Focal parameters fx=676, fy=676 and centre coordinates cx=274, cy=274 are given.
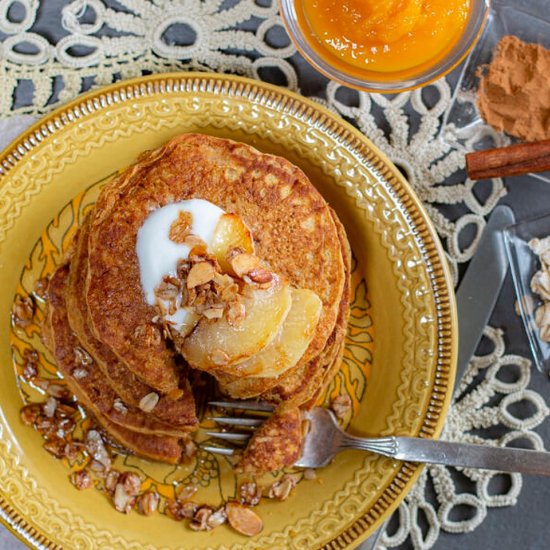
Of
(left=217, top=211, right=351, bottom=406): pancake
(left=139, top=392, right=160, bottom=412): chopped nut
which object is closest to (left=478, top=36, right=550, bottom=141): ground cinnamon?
(left=217, top=211, right=351, bottom=406): pancake

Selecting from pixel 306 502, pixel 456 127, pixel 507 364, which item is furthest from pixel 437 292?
pixel 306 502

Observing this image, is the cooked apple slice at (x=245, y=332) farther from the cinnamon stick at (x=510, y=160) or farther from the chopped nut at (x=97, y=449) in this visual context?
the cinnamon stick at (x=510, y=160)

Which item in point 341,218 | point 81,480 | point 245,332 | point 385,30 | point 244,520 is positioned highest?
point 385,30

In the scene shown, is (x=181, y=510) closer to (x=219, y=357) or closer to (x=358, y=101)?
(x=219, y=357)

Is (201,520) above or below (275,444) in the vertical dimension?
below

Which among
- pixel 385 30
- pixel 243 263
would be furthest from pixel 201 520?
pixel 385 30

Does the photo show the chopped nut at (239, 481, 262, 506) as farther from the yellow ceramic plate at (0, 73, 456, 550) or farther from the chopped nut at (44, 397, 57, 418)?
the chopped nut at (44, 397, 57, 418)

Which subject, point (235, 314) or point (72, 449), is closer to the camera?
point (235, 314)
